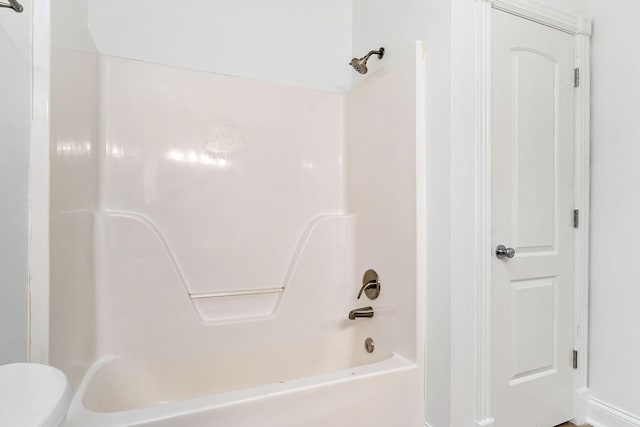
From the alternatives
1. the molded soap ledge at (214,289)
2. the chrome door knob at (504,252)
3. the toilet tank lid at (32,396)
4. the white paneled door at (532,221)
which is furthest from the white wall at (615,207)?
the toilet tank lid at (32,396)

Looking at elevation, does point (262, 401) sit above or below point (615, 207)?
below

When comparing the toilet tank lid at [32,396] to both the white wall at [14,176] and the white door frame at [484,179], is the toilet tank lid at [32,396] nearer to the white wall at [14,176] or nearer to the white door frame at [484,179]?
the white wall at [14,176]

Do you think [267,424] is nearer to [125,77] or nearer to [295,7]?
[125,77]

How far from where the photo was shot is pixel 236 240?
5.74 feet

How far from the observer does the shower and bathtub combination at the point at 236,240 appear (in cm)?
115

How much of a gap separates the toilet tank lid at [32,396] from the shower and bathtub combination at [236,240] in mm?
426

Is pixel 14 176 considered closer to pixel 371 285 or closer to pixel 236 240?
pixel 236 240

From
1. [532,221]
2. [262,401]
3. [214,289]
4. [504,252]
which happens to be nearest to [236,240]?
[214,289]

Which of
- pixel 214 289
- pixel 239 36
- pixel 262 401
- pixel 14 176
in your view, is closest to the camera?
pixel 14 176

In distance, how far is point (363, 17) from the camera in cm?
199

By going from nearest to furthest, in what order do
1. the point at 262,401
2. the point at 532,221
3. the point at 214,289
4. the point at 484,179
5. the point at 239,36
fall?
the point at 262,401 < the point at 484,179 < the point at 532,221 < the point at 214,289 < the point at 239,36

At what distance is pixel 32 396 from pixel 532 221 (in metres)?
1.80

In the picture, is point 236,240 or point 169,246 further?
point 236,240

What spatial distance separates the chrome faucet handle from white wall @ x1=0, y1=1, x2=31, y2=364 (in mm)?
1349
